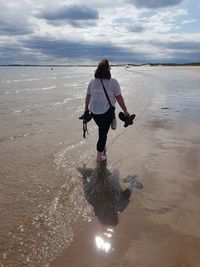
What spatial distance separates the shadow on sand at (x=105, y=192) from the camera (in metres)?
5.15

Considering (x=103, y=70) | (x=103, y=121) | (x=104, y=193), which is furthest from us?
(x=103, y=121)

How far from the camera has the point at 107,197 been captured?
18.9 ft

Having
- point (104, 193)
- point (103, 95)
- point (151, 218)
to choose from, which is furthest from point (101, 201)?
point (103, 95)

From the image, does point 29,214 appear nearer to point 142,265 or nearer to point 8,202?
point 8,202

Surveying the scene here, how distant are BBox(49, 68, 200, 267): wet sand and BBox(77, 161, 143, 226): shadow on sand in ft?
0.34

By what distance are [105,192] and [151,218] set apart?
3.99 ft

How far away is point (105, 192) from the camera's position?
5973mm

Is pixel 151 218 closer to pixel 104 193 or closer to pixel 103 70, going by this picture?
pixel 104 193

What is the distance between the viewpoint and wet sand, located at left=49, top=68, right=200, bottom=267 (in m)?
4.03

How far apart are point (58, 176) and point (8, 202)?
134 centimetres

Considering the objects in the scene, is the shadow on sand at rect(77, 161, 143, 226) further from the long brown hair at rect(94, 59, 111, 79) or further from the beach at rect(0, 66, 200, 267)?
the long brown hair at rect(94, 59, 111, 79)

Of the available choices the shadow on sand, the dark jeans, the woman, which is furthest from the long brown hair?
the shadow on sand

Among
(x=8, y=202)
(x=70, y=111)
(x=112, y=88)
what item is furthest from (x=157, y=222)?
(x=70, y=111)

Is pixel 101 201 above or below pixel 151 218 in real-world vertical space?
below
